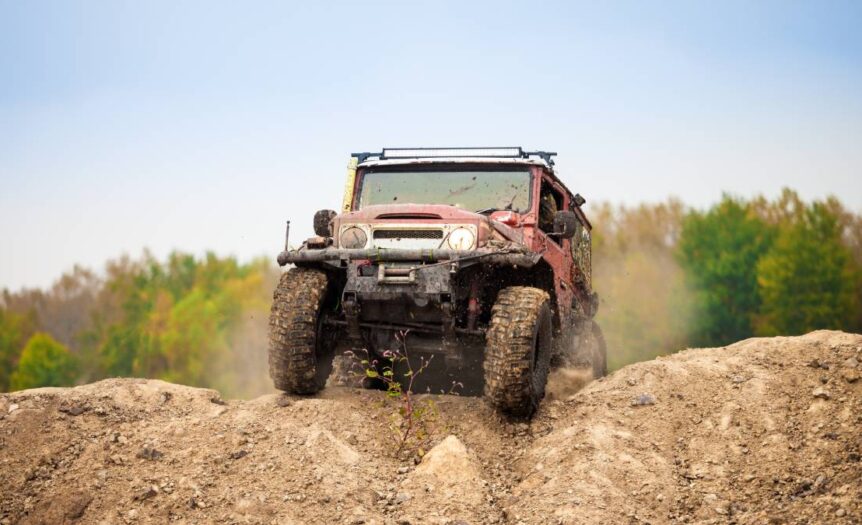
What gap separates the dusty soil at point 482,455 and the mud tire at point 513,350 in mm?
427

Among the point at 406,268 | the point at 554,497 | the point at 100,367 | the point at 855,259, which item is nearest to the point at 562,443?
the point at 554,497

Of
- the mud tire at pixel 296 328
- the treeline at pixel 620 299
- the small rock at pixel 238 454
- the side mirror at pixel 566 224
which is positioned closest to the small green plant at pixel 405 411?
the mud tire at pixel 296 328

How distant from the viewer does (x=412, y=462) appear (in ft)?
26.4

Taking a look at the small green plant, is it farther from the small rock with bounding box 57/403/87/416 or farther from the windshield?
the small rock with bounding box 57/403/87/416

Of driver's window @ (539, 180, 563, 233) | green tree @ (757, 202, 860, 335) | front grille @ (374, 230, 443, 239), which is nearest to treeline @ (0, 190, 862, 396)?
green tree @ (757, 202, 860, 335)

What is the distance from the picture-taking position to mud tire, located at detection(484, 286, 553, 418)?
8.09 meters

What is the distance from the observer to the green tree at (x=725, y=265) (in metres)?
40.1

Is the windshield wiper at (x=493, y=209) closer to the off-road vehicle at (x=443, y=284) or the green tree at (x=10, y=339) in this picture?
the off-road vehicle at (x=443, y=284)

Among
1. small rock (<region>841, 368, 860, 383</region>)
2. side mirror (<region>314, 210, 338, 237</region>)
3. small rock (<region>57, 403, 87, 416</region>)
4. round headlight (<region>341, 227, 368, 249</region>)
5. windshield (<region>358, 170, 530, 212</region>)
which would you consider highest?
windshield (<region>358, 170, 530, 212</region>)

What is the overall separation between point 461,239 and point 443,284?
55 centimetres

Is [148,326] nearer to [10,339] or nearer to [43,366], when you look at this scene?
[43,366]

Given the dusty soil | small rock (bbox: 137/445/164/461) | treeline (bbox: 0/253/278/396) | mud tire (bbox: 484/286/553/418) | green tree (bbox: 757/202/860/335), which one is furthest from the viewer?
treeline (bbox: 0/253/278/396)

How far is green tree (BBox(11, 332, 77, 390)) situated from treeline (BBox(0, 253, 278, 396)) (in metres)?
0.06

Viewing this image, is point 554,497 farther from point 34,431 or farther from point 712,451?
point 34,431
